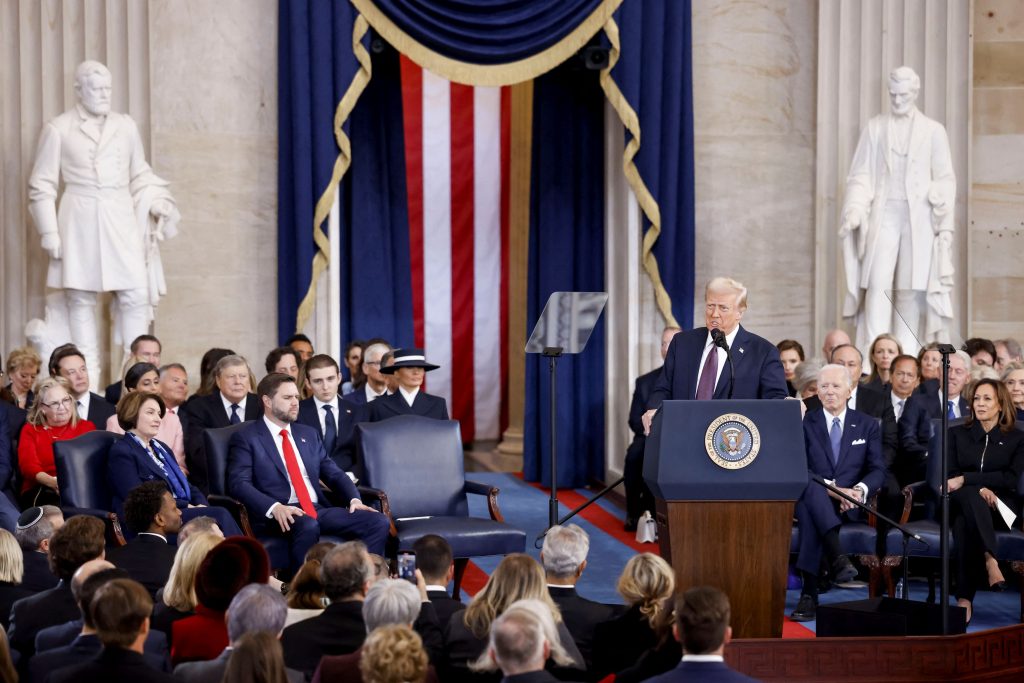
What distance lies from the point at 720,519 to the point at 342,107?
4800mm

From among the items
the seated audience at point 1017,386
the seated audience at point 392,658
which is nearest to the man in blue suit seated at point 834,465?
the seated audience at point 1017,386

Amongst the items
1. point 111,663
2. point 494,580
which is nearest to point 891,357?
point 494,580

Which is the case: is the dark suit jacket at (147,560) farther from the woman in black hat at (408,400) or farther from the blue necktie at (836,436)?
the blue necktie at (836,436)

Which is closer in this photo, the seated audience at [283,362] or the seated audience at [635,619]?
the seated audience at [635,619]

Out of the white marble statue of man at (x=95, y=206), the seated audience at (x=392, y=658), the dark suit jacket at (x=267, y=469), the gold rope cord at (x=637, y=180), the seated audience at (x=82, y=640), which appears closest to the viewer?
the seated audience at (x=392, y=658)

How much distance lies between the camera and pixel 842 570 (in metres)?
6.92

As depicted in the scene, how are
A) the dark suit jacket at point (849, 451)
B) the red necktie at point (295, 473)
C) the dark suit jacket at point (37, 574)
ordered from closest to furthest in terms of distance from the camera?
the dark suit jacket at point (37, 574) < the red necktie at point (295, 473) < the dark suit jacket at point (849, 451)

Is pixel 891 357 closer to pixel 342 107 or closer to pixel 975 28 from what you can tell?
pixel 975 28

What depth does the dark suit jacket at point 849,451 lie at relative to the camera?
7035mm

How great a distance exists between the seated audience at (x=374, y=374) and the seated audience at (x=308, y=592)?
12.2 feet

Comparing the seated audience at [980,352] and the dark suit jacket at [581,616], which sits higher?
the seated audience at [980,352]

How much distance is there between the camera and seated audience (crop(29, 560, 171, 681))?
376 centimetres

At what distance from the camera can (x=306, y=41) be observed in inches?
358

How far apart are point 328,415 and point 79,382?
1264 millimetres
